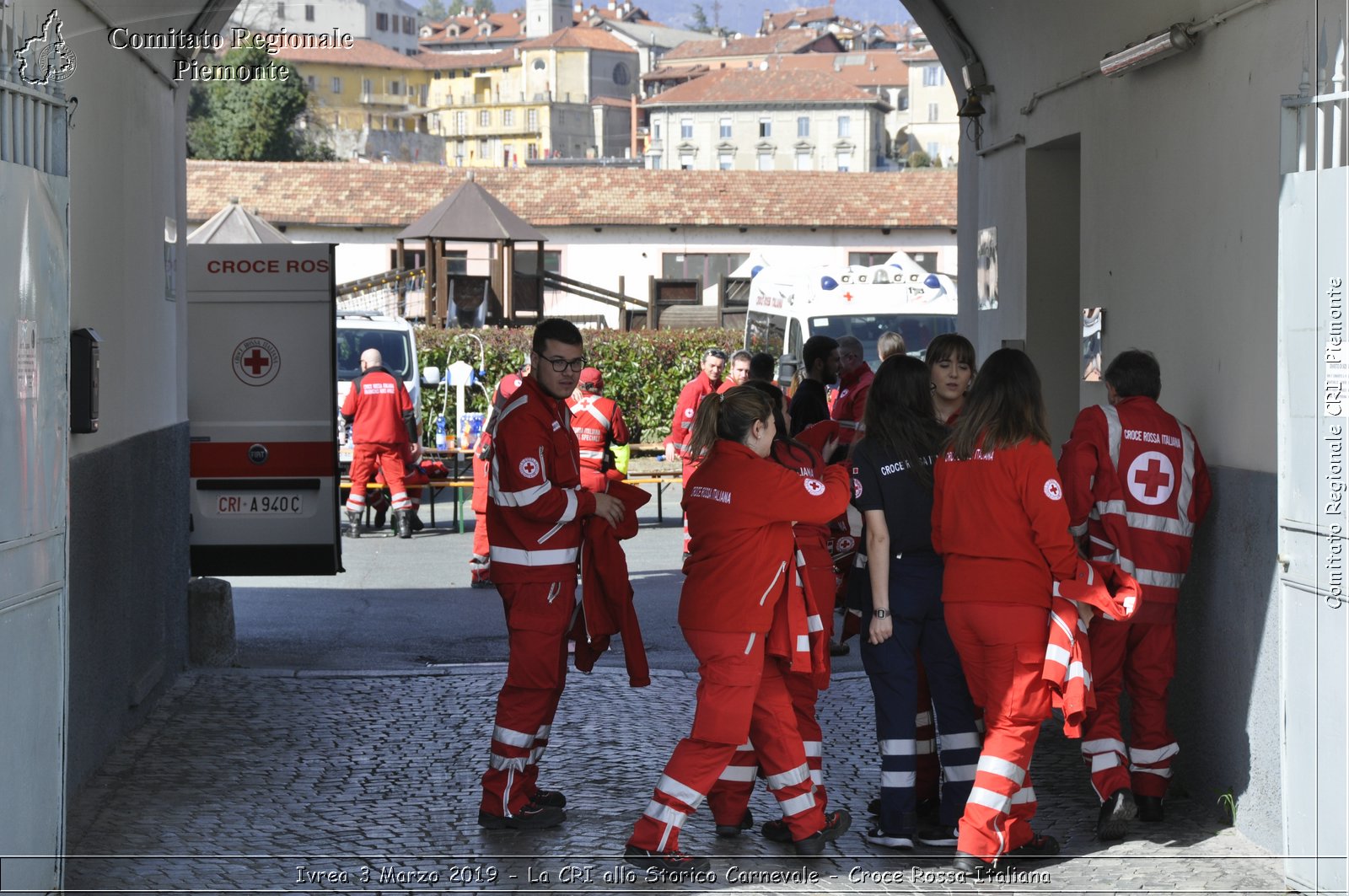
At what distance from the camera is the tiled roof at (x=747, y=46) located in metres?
153

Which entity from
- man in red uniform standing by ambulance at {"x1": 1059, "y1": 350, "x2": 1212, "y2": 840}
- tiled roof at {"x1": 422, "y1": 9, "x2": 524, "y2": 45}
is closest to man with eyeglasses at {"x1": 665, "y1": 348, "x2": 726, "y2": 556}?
man in red uniform standing by ambulance at {"x1": 1059, "y1": 350, "x2": 1212, "y2": 840}

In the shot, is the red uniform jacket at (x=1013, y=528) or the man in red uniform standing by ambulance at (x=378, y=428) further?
the man in red uniform standing by ambulance at (x=378, y=428)

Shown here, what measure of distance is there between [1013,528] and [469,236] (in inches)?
1148

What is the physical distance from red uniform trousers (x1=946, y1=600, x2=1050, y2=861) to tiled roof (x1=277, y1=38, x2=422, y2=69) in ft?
380

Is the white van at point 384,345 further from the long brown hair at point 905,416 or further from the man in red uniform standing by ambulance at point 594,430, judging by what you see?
the long brown hair at point 905,416

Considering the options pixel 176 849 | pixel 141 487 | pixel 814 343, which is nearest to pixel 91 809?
pixel 176 849

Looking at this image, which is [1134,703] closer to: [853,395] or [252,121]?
[853,395]

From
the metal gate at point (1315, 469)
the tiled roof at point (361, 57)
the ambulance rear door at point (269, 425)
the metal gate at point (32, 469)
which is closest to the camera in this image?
the metal gate at point (32, 469)

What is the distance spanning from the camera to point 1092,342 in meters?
8.09

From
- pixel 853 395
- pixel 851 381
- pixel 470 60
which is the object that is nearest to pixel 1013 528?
pixel 853 395

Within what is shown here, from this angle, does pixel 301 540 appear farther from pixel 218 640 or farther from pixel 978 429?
pixel 978 429

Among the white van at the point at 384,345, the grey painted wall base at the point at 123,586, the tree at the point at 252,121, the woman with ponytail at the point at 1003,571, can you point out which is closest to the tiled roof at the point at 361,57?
the tree at the point at 252,121

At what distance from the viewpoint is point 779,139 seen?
10119 cm

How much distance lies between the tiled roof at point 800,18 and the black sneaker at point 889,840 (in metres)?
172
